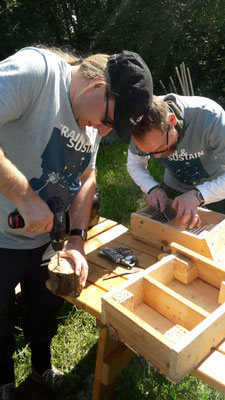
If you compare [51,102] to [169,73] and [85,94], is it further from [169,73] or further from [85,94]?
[169,73]

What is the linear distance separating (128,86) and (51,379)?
220 centimetres

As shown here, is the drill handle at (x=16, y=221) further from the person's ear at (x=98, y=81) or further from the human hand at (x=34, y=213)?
the person's ear at (x=98, y=81)

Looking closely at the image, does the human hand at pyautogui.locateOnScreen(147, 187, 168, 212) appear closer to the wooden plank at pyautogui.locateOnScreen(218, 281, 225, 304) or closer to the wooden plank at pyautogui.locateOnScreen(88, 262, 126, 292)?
the wooden plank at pyautogui.locateOnScreen(88, 262, 126, 292)

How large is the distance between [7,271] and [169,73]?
818 cm

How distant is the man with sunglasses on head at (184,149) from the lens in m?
2.16

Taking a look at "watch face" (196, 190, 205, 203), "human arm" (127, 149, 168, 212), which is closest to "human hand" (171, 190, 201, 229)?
"watch face" (196, 190, 205, 203)

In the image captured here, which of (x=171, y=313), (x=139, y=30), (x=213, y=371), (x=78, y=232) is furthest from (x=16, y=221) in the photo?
(x=139, y=30)

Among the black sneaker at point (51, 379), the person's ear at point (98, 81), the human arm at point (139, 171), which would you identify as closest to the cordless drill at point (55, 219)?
the person's ear at point (98, 81)

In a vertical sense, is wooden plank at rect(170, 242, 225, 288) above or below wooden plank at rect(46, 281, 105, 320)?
above

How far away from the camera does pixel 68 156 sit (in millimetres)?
1969

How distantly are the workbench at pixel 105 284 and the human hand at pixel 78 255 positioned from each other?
0.28ft

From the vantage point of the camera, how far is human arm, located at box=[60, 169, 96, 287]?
2061mm

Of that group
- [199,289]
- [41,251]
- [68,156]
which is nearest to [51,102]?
[68,156]

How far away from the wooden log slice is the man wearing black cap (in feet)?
0.23
